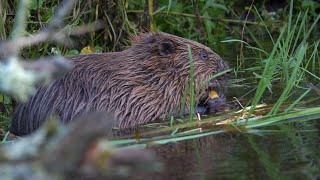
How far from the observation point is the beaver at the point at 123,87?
438 centimetres

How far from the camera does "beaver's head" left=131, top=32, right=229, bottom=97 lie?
470 cm

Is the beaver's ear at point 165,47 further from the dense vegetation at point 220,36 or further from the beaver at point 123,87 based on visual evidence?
the dense vegetation at point 220,36

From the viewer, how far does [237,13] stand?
8555mm

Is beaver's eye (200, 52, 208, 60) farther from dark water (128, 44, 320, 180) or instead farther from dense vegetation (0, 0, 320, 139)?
dark water (128, 44, 320, 180)

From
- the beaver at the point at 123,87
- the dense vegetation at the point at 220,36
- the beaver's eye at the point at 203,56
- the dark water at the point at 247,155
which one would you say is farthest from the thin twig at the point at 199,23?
the dark water at the point at 247,155

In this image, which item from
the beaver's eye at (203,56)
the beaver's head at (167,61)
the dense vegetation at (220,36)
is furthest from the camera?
the beaver's eye at (203,56)

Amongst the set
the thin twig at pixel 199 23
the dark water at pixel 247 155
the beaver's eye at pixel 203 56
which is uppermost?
the dark water at pixel 247 155

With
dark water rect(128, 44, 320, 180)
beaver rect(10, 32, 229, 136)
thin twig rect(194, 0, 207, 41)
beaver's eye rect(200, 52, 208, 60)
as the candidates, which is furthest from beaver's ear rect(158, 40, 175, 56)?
thin twig rect(194, 0, 207, 41)

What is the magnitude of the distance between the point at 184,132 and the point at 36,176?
6.98 ft

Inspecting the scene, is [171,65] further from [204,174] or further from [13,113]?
[204,174]

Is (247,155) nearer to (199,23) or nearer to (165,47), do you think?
(165,47)

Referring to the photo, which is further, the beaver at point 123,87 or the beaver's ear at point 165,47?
the beaver's ear at point 165,47

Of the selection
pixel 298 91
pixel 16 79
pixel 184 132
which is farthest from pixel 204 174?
pixel 298 91

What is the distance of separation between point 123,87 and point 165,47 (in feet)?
1.47
